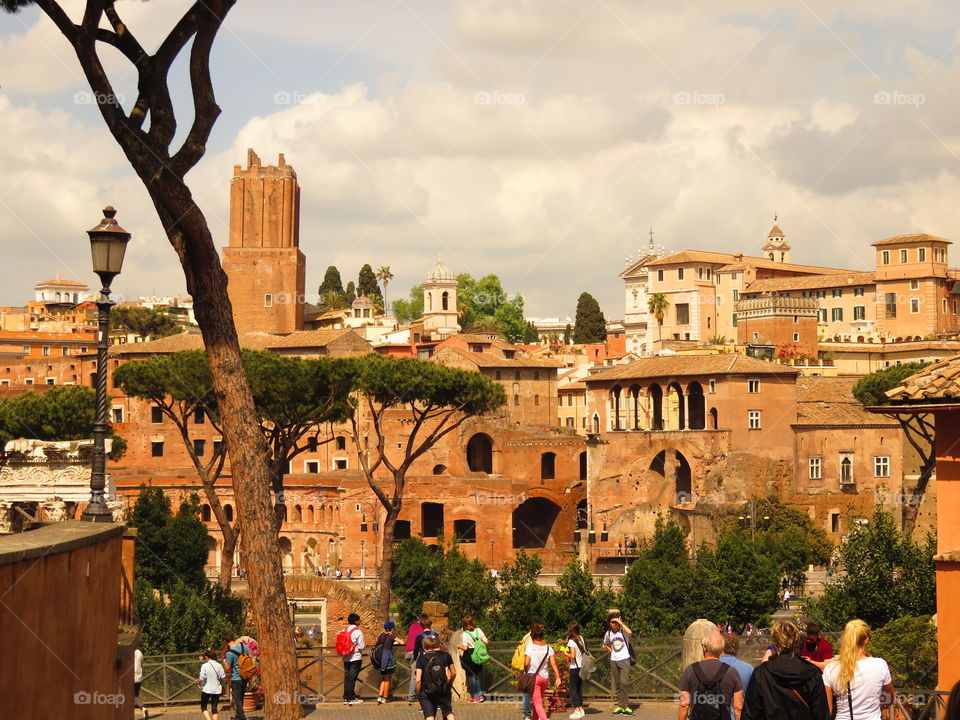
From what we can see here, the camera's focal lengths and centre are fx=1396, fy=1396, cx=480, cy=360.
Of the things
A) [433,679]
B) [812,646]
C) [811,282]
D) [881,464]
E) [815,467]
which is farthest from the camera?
[811,282]

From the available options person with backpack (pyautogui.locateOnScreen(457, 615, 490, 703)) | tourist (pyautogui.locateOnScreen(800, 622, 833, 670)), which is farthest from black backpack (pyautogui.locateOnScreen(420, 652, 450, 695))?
tourist (pyautogui.locateOnScreen(800, 622, 833, 670))

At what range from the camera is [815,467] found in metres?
49.8

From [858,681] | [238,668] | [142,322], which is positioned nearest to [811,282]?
[142,322]

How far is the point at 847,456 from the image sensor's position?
4941cm

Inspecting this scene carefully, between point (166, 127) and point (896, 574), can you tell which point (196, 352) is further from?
point (166, 127)

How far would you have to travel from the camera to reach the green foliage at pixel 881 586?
22359mm

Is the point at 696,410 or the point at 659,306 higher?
the point at 659,306

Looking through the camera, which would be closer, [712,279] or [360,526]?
[360,526]

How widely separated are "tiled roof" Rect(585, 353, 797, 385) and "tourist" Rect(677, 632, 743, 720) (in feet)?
141

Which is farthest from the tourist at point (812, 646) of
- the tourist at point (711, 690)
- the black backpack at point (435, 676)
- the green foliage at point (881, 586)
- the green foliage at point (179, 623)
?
the green foliage at point (179, 623)

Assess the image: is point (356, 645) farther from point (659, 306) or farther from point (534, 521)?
point (659, 306)

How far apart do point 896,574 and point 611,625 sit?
490 inches

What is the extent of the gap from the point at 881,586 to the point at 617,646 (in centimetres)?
1114

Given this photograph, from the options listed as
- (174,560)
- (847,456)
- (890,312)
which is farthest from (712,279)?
(174,560)
